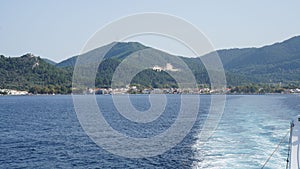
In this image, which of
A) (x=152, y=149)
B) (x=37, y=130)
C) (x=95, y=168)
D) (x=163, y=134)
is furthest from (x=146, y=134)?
(x=95, y=168)

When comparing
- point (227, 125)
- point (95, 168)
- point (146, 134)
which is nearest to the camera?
point (95, 168)

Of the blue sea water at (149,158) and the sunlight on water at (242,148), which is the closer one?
the sunlight on water at (242,148)

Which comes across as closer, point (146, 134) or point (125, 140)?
point (125, 140)

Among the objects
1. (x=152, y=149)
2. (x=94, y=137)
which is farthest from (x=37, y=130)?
(x=152, y=149)

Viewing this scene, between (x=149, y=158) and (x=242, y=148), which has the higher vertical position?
(x=242, y=148)

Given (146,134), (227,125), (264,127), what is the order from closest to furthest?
(146,134)
(264,127)
(227,125)

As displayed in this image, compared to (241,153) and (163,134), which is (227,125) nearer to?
(163,134)

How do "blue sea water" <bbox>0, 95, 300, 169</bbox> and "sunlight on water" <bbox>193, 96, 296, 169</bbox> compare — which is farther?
"blue sea water" <bbox>0, 95, 300, 169</bbox>

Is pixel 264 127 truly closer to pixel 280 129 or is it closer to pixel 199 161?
pixel 280 129

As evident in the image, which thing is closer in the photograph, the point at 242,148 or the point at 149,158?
the point at 149,158
